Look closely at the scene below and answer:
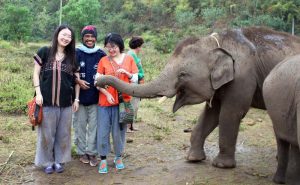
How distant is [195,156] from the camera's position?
5.41m

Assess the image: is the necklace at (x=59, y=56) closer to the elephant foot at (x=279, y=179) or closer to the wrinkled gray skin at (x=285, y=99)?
the wrinkled gray skin at (x=285, y=99)

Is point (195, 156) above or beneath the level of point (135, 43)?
beneath

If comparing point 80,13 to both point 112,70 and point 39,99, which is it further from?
point 39,99

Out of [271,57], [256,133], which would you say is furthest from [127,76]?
[256,133]

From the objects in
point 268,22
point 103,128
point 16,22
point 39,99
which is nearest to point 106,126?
→ point 103,128

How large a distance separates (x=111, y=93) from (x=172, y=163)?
4.11 feet

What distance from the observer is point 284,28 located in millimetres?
24812

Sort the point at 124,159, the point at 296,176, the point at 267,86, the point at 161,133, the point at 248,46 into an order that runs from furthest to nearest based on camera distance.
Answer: the point at 161,133 < the point at 124,159 < the point at 248,46 < the point at 296,176 < the point at 267,86

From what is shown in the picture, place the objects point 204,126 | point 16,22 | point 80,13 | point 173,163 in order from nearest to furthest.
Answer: point 173,163 → point 204,126 → point 16,22 → point 80,13

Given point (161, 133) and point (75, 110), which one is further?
point (161, 133)

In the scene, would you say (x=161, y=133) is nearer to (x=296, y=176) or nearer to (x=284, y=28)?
(x=296, y=176)

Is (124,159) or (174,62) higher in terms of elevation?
(174,62)

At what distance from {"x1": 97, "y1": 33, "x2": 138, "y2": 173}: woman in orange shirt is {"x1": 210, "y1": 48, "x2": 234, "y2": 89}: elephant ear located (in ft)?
2.93

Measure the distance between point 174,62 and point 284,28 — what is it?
2135 cm
